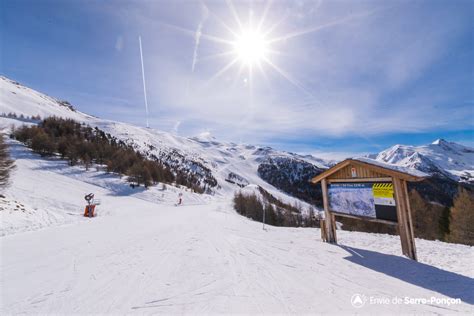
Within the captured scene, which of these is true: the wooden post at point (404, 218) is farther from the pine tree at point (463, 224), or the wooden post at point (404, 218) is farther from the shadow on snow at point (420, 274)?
the pine tree at point (463, 224)

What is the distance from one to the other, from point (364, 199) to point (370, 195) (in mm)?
266

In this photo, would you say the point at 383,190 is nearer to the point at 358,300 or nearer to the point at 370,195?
the point at 370,195

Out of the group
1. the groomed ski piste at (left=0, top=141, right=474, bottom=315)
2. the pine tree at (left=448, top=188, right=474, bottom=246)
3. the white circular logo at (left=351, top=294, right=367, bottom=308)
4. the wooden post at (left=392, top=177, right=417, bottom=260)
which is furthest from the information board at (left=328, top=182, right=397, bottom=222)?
the pine tree at (left=448, top=188, right=474, bottom=246)

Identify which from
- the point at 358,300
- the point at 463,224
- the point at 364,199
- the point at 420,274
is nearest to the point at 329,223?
the point at 364,199

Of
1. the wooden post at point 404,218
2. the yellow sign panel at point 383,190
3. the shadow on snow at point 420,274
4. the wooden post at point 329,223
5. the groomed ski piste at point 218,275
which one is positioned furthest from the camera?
the wooden post at point 329,223

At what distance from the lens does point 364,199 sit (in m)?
7.60

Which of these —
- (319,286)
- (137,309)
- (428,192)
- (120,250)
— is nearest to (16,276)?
(120,250)

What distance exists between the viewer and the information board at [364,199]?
22.7 feet

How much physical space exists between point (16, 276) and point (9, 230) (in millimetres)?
5824

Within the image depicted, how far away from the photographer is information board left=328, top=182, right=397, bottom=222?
692 cm

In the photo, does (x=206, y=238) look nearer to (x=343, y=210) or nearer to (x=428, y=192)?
(x=343, y=210)

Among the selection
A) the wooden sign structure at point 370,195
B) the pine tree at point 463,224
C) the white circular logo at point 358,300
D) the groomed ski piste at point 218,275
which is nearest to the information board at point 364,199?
the wooden sign structure at point 370,195

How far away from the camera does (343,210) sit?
27.6 ft

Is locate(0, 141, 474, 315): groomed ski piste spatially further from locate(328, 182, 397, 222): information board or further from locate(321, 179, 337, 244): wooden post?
locate(328, 182, 397, 222): information board
